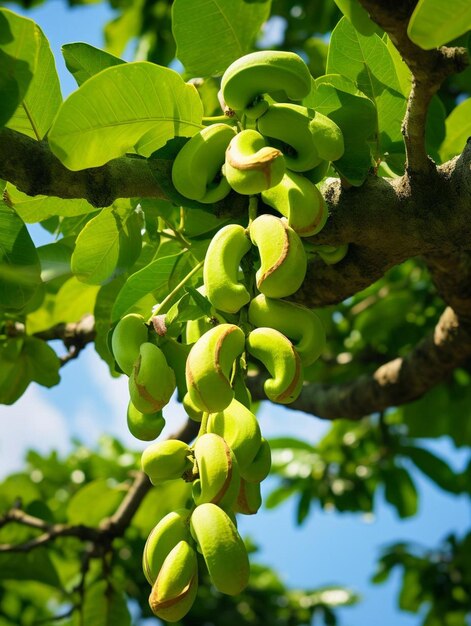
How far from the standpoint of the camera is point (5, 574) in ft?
6.77

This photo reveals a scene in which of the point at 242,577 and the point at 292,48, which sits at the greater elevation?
the point at 242,577

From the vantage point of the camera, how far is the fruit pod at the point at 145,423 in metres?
0.82

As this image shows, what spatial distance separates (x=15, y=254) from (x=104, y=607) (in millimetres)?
1003

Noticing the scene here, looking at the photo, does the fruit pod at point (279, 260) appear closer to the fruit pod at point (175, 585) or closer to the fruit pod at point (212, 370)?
the fruit pod at point (212, 370)

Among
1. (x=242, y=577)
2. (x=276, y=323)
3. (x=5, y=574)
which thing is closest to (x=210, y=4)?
(x=276, y=323)

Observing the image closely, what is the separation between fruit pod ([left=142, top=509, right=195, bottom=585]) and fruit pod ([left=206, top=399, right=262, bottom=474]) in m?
0.07

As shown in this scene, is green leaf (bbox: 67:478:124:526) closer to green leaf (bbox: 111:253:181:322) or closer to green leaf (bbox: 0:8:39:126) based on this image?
green leaf (bbox: 111:253:181:322)

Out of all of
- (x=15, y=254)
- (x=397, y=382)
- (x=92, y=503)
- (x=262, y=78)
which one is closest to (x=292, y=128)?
(x=262, y=78)

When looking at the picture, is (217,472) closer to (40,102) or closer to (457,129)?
(40,102)

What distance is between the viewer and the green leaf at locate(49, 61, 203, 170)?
85 centimetres

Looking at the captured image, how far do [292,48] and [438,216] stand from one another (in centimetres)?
198

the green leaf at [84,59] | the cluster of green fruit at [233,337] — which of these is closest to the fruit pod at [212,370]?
the cluster of green fruit at [233,337]

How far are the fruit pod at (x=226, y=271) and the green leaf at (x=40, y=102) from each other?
304mm

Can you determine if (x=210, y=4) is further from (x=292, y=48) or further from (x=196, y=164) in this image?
(x=292, y=48)
